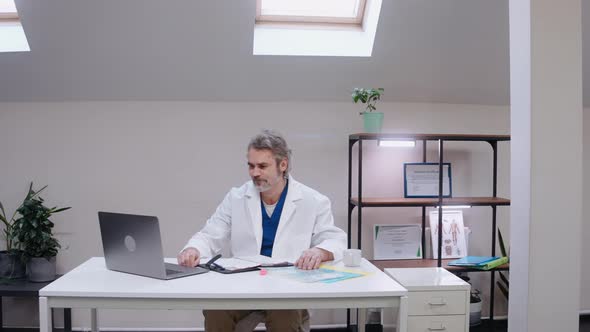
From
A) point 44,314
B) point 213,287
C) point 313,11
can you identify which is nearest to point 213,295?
point 213,287

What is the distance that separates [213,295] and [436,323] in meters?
1.29

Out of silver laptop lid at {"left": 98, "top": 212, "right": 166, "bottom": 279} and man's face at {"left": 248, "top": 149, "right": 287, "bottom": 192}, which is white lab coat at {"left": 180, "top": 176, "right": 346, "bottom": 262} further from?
silver laptop lid at {"left": 98, "top": 212, "right": 166, "bottom": 279}

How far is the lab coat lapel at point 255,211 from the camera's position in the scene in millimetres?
2543

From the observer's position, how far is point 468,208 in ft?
12.4

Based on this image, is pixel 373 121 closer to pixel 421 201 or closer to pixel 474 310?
pixel 421 201

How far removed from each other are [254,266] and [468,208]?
2.16 metres

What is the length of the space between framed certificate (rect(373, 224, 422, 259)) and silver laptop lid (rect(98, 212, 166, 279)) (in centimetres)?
193

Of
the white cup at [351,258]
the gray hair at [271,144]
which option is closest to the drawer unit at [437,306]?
the white cup at [351,258]

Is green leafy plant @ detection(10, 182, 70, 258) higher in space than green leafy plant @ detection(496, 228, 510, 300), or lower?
higher

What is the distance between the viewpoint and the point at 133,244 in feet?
6.57

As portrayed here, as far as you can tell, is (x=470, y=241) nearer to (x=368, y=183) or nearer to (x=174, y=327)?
(x=368, y=183)

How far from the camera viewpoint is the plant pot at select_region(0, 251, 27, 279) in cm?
326

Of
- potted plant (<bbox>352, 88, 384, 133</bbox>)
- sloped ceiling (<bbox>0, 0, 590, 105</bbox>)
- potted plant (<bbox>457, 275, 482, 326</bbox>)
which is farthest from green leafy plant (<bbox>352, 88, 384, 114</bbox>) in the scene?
potted plant (<bbox>457, 275, 482, 326</bbox>)

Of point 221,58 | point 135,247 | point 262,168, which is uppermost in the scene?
point 221,58
